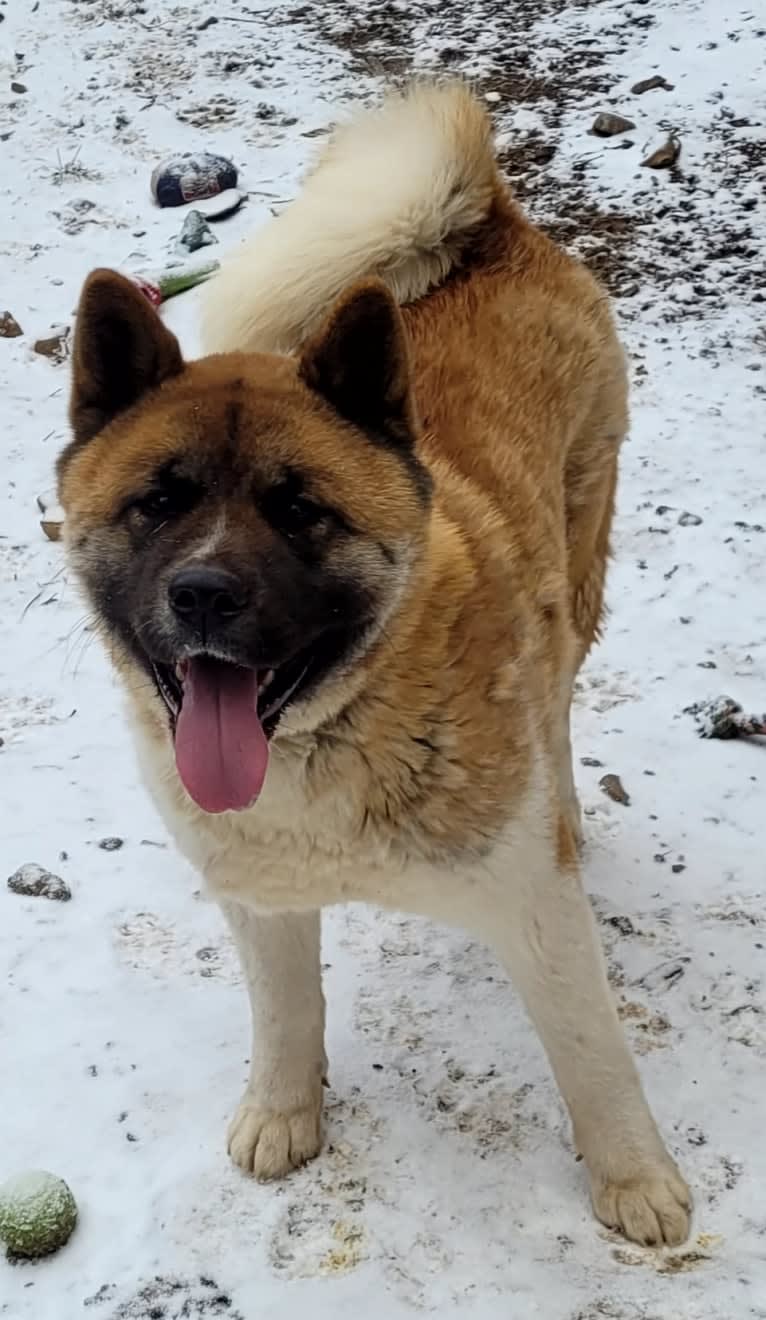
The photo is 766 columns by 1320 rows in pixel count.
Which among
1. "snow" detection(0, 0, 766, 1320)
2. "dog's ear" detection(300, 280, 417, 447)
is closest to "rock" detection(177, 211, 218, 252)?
"snow" detection(0, 0, 766, 1320)

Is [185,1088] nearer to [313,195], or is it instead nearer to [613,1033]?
[613,1033]

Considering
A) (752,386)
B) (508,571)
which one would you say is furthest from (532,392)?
(752,386)

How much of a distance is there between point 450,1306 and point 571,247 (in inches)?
199

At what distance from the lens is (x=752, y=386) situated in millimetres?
5289

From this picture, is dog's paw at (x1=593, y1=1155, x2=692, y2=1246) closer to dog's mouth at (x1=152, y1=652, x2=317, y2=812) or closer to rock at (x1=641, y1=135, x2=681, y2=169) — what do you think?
dog's mouth at (x1=152, y1=652, x2=317, y2=812)

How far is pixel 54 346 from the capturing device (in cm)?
612

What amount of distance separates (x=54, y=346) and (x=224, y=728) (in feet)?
15.1

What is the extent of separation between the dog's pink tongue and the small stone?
177 cm

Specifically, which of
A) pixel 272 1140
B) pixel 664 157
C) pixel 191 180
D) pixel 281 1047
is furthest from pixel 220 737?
pixel 191 180

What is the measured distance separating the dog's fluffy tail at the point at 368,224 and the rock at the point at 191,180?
395 centimetres

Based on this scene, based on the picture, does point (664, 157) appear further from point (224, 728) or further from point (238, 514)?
point (224, 728)

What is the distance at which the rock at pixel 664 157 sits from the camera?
6.59 m

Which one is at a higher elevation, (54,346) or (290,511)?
(290,511)

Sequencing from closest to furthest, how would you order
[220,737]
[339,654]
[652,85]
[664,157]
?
[220,737] < [339,654] < [664,157] < [652,85]
